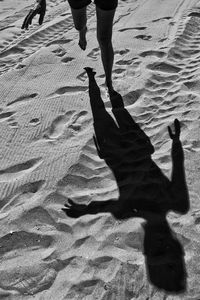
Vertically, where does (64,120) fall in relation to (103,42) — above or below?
below

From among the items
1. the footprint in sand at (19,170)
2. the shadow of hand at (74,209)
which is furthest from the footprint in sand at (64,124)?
the shadow of hand at (74,209)

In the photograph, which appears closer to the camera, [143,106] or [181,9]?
[143,106]

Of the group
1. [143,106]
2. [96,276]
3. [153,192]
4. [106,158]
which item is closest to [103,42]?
[143,106]

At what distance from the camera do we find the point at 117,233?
2.61 meters

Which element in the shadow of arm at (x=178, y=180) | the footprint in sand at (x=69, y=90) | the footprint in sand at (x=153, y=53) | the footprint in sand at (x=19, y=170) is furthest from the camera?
the footprint in sand at (x=153, y=53)

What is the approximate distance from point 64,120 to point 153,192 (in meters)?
1.25

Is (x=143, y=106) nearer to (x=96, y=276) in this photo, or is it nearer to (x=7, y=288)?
(x=96, y=276)

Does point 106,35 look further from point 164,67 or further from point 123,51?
point 123,51

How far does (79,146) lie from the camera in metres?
3.34

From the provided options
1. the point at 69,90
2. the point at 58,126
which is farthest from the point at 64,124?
the point at 69,90

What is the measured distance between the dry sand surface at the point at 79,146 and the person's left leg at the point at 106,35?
0.96 feet

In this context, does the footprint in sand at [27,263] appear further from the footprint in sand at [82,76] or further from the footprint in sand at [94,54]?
the footprint in sand at [94,54]

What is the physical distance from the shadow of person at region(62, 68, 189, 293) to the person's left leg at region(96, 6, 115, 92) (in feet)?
1.31

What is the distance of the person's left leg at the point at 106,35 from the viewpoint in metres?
3.32
